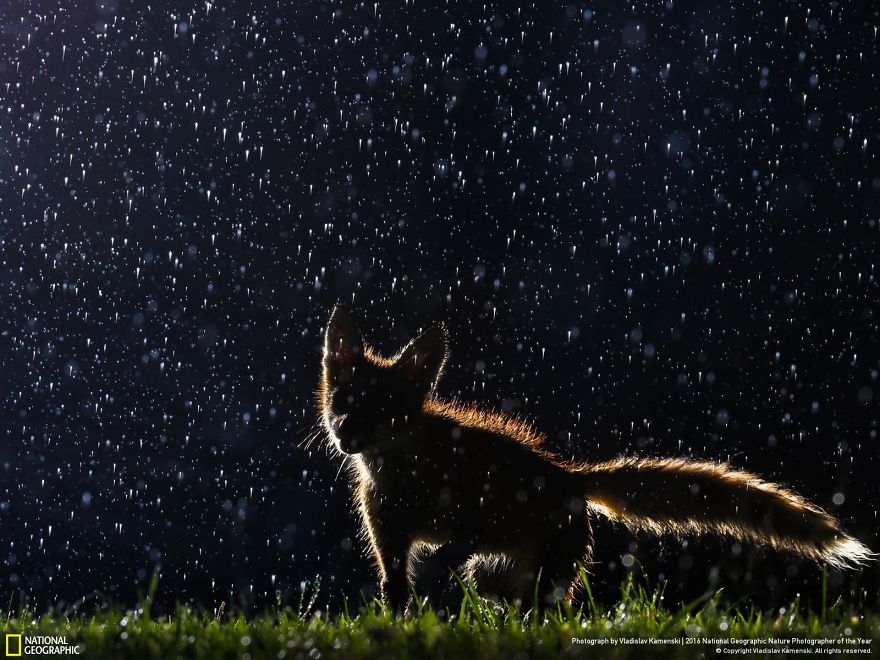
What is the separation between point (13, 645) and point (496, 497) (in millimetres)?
2523

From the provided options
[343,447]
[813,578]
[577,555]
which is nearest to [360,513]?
[343,447]

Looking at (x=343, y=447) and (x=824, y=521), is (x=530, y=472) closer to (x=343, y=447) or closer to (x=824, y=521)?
(x=343, y=447)

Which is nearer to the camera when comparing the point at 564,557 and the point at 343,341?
the point at 564,557

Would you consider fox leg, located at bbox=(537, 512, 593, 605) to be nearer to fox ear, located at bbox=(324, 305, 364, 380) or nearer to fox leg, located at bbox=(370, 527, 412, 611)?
fox leg, located at bbox=(370, 527, 412, 611)

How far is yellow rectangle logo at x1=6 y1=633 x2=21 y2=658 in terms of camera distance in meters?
2.78

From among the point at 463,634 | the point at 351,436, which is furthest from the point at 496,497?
the point at 463,634

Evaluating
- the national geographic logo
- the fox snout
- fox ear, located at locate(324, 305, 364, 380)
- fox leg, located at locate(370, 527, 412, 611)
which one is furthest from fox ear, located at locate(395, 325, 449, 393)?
the national geographic logo

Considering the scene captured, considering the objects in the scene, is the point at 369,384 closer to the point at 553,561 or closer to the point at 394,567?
the point at 394,567

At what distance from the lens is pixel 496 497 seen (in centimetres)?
458

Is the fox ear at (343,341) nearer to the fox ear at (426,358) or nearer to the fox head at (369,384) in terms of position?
the fox head at (369,384)

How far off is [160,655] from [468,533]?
2.23 metres

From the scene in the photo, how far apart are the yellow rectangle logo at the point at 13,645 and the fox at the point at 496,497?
1.95 meters

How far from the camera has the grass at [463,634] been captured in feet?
8.29

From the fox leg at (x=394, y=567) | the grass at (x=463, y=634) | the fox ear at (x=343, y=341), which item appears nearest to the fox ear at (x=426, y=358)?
the fox ear at (x=343, y=341)
